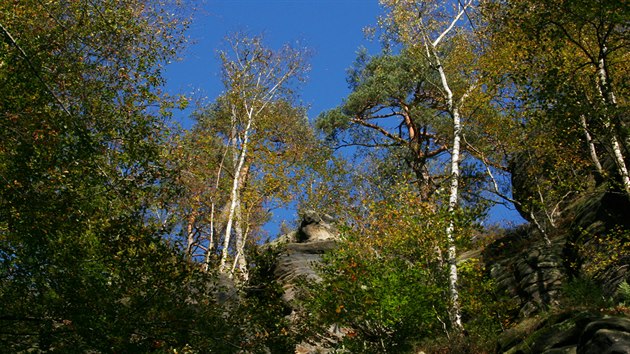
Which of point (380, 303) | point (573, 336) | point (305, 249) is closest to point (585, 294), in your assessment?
point (573, 336)

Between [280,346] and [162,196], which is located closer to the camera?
[162,196]

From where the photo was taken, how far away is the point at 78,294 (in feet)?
27.1

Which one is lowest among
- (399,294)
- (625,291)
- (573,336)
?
(573,336)

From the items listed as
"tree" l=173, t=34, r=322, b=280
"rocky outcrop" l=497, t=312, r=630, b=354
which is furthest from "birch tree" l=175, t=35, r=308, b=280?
"rocky outcrop" l=497, t=312, r=630, b=354

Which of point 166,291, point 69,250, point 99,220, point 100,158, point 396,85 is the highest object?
point 396,85

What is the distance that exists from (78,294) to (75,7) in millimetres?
6749

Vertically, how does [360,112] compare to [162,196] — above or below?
above

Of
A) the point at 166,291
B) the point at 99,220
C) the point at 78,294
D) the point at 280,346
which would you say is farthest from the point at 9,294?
the point at 280,346

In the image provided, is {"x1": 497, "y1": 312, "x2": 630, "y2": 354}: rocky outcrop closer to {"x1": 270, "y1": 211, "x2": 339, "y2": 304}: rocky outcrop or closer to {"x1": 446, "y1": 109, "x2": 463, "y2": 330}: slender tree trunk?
{"x1": 446, "y1": 109, "x2": 463, "y2": 330}: slender tree trunk

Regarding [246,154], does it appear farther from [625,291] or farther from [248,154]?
[625,291]

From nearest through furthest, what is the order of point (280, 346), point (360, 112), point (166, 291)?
1. point (166, 291)
2. point (280, 346)
3. point (360, 112)

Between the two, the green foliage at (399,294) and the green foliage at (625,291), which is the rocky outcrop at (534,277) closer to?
the green foliage at (399,294)

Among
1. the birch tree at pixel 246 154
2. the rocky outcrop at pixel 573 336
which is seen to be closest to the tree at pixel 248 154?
the birch tree at pixel 246 154

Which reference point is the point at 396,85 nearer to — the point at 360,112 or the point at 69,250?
the point at 360,112
